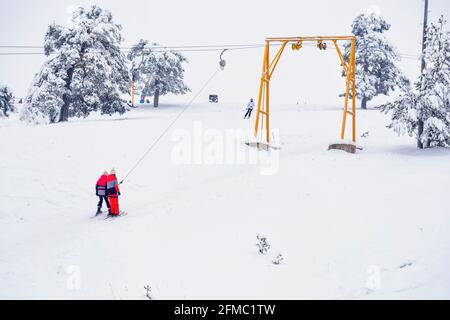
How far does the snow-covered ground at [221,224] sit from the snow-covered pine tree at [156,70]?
27578 mm

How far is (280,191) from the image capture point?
627 inches

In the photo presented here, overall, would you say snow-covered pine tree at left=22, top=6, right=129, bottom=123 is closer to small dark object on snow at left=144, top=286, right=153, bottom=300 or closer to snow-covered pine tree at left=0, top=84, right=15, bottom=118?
snow-covered pine tree at left=0, top=84, right=15, bottom=118

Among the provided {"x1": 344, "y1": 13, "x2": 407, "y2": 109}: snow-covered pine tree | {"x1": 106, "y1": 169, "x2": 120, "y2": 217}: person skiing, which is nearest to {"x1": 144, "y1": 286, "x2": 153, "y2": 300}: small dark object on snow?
{"x1": 106, "y1": 169, "x2": 120, "y2": 217}: person skiing

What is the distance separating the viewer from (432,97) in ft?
62.7

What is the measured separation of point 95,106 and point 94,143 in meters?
10.8

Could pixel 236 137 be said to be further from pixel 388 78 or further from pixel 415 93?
pixel 388 78

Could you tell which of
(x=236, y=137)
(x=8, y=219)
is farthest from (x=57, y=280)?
(x=236, y=137)

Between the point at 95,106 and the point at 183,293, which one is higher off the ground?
the point at 95,106

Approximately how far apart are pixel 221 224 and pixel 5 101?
1552 inches

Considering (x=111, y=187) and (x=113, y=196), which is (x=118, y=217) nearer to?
(x=113, y=196)

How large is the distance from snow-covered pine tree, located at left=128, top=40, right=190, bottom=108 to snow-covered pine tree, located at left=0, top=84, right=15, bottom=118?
14.2 meters

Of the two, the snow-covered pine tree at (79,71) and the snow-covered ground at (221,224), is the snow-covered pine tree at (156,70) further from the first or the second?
the snow-covered ground at (221,224)

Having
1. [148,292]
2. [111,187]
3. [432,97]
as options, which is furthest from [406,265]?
[432,97]

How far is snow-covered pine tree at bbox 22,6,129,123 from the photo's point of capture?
29.6 meters
